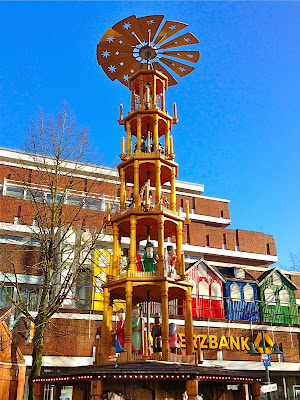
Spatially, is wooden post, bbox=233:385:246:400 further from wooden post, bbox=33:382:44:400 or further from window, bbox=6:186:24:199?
window, bbox=6:186:24:199

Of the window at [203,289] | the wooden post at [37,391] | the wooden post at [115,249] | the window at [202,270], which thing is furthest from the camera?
the window at [202,270]

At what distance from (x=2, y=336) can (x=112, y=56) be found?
14.2 metres

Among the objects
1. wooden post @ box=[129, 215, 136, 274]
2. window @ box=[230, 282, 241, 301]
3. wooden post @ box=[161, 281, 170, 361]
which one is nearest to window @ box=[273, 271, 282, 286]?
window @ box=[230, 282, 241, 301]

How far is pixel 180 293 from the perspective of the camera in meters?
17.2

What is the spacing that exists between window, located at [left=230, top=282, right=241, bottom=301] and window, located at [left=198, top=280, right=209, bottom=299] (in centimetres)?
216

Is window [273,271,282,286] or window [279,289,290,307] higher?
window [273,271,282,286]

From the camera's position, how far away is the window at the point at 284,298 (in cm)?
3666

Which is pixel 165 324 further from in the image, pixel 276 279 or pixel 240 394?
pixel 276 279

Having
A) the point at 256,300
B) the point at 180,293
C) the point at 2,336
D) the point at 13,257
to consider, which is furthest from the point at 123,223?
the point at 256,300

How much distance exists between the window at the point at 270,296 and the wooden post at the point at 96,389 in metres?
25.1

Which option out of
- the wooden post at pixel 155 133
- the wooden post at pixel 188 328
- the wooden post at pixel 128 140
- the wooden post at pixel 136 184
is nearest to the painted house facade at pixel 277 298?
the wooden post at pixel 188 328

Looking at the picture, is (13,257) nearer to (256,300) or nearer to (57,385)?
(57,385)

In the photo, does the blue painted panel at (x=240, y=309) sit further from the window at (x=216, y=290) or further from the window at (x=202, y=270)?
the window at (x=202, y=270)

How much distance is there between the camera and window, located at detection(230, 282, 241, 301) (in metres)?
35.3
